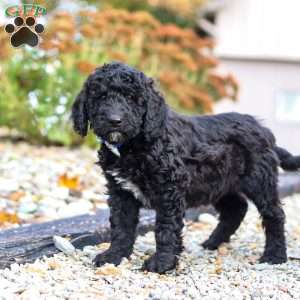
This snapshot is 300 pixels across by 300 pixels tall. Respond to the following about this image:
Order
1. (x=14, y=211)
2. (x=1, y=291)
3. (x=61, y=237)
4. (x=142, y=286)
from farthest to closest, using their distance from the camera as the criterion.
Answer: (x=14, y=211)
(x=61, y=237)
(x=142, y=286)
(x=1, y=291)

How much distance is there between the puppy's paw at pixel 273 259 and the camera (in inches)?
201

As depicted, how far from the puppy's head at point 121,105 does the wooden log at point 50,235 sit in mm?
906

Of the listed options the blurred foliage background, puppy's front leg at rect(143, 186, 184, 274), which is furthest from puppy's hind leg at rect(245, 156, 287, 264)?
the blurred foliage background

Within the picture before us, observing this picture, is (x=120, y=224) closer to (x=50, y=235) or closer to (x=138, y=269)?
(x=138, y=269)

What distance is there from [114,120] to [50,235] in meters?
1.17

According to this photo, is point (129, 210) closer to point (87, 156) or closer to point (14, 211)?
point (14, 211)

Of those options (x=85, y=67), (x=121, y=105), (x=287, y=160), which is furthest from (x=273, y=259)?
(x=85, y=67)

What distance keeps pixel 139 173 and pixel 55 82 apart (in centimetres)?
460

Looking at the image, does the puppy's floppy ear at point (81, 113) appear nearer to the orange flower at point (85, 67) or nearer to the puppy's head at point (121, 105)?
the puppy's head at point (121, 105)

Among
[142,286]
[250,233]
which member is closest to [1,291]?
[142,286]

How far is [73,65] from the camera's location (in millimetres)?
9281

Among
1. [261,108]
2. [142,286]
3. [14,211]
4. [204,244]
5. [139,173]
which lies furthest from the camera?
[261,108]

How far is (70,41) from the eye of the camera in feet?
29.7

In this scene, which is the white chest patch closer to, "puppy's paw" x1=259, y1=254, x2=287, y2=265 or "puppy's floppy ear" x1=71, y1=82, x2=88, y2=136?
"puppy's floppy ear" x1=71, y1=82, x2=88, y2=136
